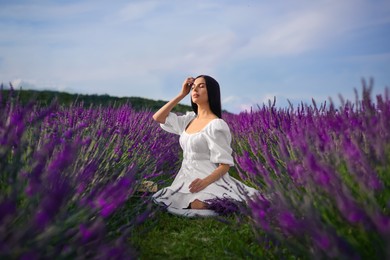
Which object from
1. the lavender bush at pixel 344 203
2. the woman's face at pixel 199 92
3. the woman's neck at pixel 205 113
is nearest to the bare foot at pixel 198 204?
the woman's neck at pixel 205 113

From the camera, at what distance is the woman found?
357 centimetres

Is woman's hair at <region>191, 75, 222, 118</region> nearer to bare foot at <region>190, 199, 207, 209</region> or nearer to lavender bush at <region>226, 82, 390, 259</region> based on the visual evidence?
bare foot at <region>190, 199, 207, 209</region>

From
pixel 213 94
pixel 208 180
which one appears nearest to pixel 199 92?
pixel 213 94

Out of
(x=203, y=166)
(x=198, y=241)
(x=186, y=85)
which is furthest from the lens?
(x=186, y=85)

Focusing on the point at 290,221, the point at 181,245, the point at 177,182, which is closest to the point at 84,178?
the point at 181,245

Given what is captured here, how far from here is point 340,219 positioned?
1.67 m

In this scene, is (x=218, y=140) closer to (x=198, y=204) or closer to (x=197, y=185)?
(x=197, y=185)

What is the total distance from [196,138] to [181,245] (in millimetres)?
1083

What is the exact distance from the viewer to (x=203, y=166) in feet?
12.3

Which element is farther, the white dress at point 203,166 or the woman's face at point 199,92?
the woman's face at point 199,92

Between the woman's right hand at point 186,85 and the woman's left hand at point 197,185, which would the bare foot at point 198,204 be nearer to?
the woman's left hand at point 197,185

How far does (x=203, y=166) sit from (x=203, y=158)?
0.07 metres

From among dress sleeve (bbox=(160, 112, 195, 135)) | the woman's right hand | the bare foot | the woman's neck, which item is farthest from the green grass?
the woman's right hand

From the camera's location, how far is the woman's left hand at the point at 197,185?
355 cm
